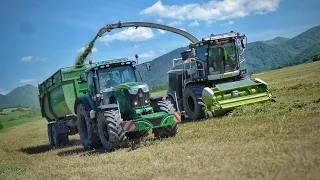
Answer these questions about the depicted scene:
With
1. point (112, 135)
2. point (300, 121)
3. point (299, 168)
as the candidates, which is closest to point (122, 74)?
point (112, 135)

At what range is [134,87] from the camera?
34.0 ft

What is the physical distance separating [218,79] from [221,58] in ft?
2.85

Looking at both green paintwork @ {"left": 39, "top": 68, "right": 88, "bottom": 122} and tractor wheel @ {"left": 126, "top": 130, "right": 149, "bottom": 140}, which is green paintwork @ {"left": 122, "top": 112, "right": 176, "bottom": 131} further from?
green paintwork @ {"left": 39, "top": 68, "right": 88, "bottom": 122}

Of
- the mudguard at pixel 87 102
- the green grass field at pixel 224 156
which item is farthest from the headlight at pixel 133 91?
the mudguard at pixel 87 102

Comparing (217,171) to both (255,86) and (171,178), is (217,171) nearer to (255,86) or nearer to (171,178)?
(171,178)

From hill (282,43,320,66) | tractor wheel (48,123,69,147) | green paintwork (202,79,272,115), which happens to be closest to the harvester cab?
green paintwork (202,79,272,115)

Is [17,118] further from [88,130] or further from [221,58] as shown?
[88,130]

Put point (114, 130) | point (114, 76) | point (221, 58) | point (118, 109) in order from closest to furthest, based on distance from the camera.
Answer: point (114, 130), point (118, 109), point (114, 76), point (221, 58)

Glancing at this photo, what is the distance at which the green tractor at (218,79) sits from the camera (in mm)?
13525

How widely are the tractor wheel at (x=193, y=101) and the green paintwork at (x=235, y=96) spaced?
0.76 metres

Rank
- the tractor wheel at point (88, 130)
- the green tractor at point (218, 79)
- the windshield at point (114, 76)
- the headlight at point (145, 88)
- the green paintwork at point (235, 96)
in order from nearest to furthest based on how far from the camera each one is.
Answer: the headlight at point (145, 88)
the windshield at point (114, 76)
the tractor wheel at point (88, 130)
the green paintwork at point (235, 96)
the green tractor at point (218, 79)

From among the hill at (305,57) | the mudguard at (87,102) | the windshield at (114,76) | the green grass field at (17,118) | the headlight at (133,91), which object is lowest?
the green grass field at (17,118)

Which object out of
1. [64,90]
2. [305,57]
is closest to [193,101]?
[64,90]

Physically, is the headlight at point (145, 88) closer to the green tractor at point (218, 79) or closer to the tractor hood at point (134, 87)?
the tractor hood at point (134, 87)
